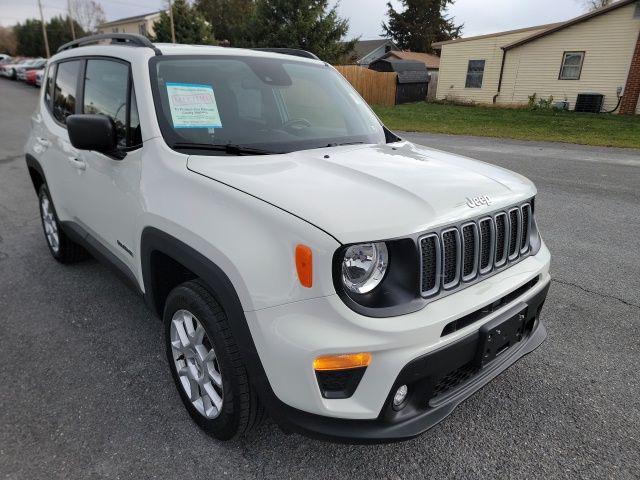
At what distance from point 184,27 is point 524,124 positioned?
2713 centimetres

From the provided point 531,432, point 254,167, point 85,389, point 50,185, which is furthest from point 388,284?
point 50,185

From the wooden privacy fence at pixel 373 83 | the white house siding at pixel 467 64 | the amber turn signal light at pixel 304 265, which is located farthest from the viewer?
the wooden privacy fence at pixel 373 83

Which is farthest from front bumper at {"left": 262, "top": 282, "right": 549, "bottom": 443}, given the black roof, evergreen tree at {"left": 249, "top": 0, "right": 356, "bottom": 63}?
evergreen tree at {"left": 249, "top": 0, "right": 356, "bottom": 63}

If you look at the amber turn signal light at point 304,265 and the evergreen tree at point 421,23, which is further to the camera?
the evergreen tree at point 421,23

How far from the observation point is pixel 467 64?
80.7ft

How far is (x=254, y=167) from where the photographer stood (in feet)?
7.29

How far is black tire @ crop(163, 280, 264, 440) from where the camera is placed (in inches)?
77.5

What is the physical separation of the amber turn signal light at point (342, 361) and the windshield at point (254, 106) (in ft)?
4.15

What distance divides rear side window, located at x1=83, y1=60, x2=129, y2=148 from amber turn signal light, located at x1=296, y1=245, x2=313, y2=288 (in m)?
1.57

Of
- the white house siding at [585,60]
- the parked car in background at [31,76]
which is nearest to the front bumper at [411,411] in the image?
the white house siding at [585,60]

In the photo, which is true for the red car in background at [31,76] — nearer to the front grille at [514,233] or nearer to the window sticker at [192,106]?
the window sticker at [192,106]

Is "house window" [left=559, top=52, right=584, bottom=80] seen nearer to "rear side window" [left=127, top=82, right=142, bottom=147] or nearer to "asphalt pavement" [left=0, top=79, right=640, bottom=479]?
"asphalt pavement" [left=0, top=79, right=640, bottom=479]

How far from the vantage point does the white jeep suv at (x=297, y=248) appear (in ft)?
5.62

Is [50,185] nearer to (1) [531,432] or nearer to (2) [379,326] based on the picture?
(2) [379,326]
